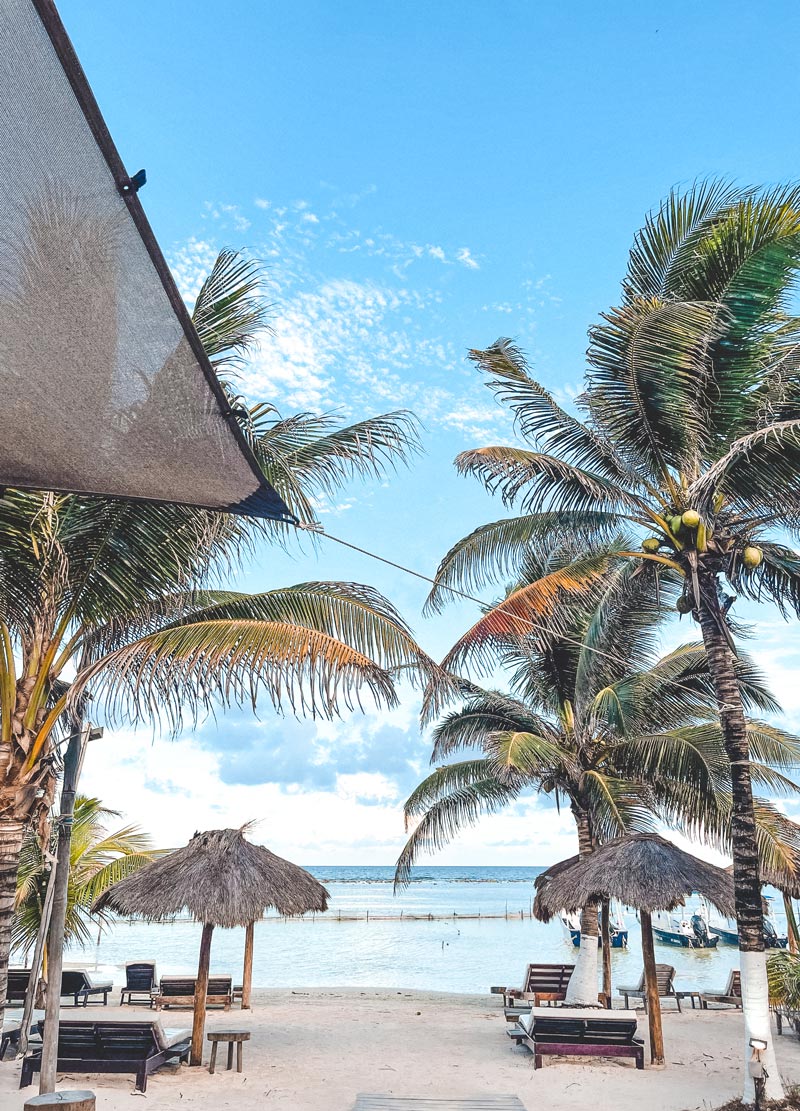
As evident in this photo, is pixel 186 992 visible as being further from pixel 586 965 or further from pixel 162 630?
pixel 162 630

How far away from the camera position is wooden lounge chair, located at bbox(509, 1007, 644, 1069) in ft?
29.9

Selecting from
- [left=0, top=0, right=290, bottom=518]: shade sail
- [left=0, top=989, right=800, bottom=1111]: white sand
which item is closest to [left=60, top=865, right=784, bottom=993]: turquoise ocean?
[left=0, top=989, right=800, bottom=1111]: white sand

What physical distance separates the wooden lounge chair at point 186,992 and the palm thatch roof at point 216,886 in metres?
3.32

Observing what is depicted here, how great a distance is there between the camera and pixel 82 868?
1264 cm

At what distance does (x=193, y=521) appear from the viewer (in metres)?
6.99

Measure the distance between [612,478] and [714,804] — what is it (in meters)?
5.96

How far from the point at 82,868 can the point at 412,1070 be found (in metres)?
6.23

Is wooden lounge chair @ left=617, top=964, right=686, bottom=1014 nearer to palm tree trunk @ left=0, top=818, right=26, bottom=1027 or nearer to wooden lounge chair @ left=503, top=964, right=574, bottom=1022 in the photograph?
wooden lounge chair @ left=503, top=964, right=574, bottom=1022

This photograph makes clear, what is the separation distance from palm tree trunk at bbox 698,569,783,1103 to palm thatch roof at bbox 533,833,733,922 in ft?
5.85

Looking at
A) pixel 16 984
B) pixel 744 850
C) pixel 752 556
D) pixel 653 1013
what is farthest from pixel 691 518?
pixel 16 984

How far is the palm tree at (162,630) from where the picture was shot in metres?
6.23

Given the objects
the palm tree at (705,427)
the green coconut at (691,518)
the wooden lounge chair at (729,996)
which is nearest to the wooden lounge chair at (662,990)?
the wooden lounge chair at (729,996)

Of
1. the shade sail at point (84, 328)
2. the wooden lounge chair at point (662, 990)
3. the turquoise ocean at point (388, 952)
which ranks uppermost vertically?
the shade sail at point (84, 328)

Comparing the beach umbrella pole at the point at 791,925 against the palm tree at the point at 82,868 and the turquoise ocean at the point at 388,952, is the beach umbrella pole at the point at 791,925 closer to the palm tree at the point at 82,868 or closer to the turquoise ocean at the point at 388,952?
the turquoise ocean at the point at 388,952
